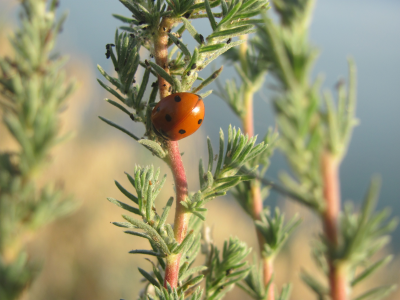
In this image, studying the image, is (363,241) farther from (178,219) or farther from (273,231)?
(178,219)

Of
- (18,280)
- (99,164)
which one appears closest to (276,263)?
(99,164)

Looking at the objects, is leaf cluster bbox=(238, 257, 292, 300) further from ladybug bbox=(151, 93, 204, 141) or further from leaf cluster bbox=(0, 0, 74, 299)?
leaf cluster bbox=(0, 0, 74, 299)

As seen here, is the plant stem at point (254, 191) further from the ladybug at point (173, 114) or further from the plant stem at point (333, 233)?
the ladybug at point (173, 114)

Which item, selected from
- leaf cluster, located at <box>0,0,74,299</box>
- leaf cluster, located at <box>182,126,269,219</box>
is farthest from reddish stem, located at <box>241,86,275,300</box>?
leaf cluster, located at <box>0,0,74,299</box>

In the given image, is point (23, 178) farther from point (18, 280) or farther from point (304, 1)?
point (304, 1)

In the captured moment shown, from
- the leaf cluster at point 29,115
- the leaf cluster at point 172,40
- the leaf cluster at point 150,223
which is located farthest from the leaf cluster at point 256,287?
the leaf cluster at point 29,115

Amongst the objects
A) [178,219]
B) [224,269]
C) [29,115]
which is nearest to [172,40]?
[178,219]
